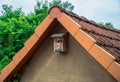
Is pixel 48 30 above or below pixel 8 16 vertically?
above

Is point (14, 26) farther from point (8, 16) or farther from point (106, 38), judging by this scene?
point (106, 38)

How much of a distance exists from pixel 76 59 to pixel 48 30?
2.55ft

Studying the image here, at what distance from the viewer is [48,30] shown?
6074 mm

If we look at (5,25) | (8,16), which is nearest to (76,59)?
(5,25)

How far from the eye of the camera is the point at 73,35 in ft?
17.8

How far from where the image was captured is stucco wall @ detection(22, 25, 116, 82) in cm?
552

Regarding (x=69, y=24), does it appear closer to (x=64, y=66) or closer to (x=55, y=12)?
(x=55, y=12)

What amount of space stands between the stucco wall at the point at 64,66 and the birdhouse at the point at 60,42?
100 mm

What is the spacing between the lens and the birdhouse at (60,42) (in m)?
5.82

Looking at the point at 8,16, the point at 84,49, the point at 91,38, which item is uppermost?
the point at 91,38

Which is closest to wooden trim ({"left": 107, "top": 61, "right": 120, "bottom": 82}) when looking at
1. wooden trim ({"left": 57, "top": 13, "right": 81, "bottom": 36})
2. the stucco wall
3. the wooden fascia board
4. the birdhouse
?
the stucco wall

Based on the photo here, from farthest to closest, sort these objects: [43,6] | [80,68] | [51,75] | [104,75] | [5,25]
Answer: [43,6] < [5,25] < [51,75] < [80,68] < [104,75]

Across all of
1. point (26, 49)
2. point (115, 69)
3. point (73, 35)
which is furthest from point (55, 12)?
point (115, 69)

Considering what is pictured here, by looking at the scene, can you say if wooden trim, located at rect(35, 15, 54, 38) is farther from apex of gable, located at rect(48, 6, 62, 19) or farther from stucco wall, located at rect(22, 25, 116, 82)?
stucco wall, located at rect(22, 25, 116, 82)
